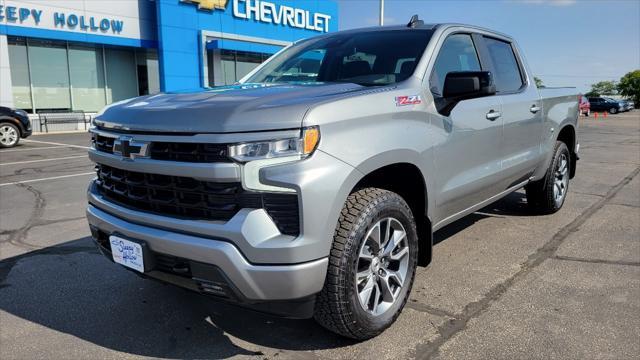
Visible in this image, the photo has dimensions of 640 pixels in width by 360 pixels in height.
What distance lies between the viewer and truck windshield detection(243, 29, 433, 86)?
352cm

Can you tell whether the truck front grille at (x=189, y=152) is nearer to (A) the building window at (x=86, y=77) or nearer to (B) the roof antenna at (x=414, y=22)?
(B) the roof antenna at (x=414, y=22)

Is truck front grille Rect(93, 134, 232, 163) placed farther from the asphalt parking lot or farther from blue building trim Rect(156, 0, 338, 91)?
blue building trim Rect(156, 0, 338, 91)

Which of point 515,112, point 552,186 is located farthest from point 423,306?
point 552,186

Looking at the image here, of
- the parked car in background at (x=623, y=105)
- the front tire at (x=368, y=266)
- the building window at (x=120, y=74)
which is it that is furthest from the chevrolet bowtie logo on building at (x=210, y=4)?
the parked car in background at (x=623, y=105)

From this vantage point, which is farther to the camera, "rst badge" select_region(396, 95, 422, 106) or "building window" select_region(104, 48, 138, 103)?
"building window" select_region(104, 48, 138, 103)

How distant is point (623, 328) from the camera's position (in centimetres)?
303

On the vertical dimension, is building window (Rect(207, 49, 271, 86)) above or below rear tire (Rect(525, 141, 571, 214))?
above

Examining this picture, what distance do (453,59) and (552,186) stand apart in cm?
249

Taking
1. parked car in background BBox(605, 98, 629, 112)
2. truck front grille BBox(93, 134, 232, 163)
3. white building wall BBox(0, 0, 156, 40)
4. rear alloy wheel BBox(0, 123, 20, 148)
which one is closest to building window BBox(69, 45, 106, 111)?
white building wall BBox(0, 0, 156, 40)

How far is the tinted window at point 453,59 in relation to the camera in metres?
3.49

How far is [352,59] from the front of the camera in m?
3.86

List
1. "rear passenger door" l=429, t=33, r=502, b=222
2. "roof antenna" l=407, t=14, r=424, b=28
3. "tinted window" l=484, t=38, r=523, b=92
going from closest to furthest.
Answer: "rear passenger door" l=429, t=33, r=502, b=222
"roof antenna" l=407, t=14, r=424, b=28
"tinted window" l=484, t=38, r=523, b=92

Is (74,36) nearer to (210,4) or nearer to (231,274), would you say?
(210,4)

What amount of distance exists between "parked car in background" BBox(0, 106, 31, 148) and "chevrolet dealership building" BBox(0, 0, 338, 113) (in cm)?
667
